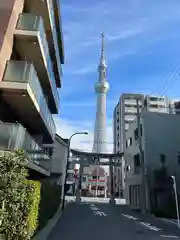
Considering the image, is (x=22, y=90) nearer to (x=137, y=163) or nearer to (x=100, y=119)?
A: (x=137, y=163)

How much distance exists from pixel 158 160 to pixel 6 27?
70.4 feet

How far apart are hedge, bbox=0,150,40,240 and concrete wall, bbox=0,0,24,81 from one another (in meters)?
5.13

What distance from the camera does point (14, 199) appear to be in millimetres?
6004

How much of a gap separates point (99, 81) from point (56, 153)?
77330mm

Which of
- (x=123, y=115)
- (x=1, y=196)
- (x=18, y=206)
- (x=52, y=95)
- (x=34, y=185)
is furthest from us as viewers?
(x=123, y=115)

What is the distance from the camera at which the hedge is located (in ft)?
19.1

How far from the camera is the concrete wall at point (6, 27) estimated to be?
964 cm

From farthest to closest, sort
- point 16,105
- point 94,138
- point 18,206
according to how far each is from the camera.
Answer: point 94,138 → point 16,105 → point 18,206

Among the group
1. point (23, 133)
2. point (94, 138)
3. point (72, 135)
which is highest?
point (94, 138)

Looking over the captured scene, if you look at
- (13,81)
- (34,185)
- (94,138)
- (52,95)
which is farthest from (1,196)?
(94,138)

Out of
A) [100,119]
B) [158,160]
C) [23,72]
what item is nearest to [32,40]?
[23,72]

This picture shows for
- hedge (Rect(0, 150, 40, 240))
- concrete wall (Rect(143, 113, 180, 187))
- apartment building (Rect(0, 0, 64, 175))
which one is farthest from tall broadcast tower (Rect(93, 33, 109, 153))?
hedge (Rect(0, 150, 40, 240))

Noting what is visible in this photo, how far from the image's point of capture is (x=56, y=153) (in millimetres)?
32375

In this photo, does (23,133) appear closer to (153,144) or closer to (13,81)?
(13,81)
